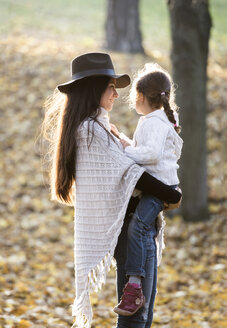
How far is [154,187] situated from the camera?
115 inches

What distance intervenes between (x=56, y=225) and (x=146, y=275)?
14.3ft

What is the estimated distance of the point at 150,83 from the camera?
120 inches

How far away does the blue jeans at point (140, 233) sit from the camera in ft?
9.45

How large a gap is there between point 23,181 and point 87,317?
5049 mm

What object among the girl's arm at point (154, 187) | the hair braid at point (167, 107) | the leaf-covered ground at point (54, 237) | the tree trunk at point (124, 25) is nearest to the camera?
the girl's arm at point (154, 187)

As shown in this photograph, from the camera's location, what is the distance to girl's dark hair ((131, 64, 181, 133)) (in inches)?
120

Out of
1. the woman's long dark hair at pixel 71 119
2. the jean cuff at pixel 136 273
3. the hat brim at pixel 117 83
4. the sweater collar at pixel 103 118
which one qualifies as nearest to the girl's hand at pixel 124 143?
the sweater collar at pixel 103 118

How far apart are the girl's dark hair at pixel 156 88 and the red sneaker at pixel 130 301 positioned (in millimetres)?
954

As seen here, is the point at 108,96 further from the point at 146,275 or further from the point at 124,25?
the point at 124,25

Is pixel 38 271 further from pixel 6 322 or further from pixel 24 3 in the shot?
pixel 24 3

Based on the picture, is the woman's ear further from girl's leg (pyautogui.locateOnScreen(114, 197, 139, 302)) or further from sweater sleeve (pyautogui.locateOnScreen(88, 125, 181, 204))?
girl's leg (pyautogui.locateOnScreen(114, 197, 139, 302))

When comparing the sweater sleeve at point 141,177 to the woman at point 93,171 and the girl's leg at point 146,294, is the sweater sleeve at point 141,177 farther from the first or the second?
the girl's leg at point 146,294

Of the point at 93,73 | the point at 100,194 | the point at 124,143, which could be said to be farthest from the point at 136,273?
the point at 93,73

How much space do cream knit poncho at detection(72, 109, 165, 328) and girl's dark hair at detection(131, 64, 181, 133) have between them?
276mm
